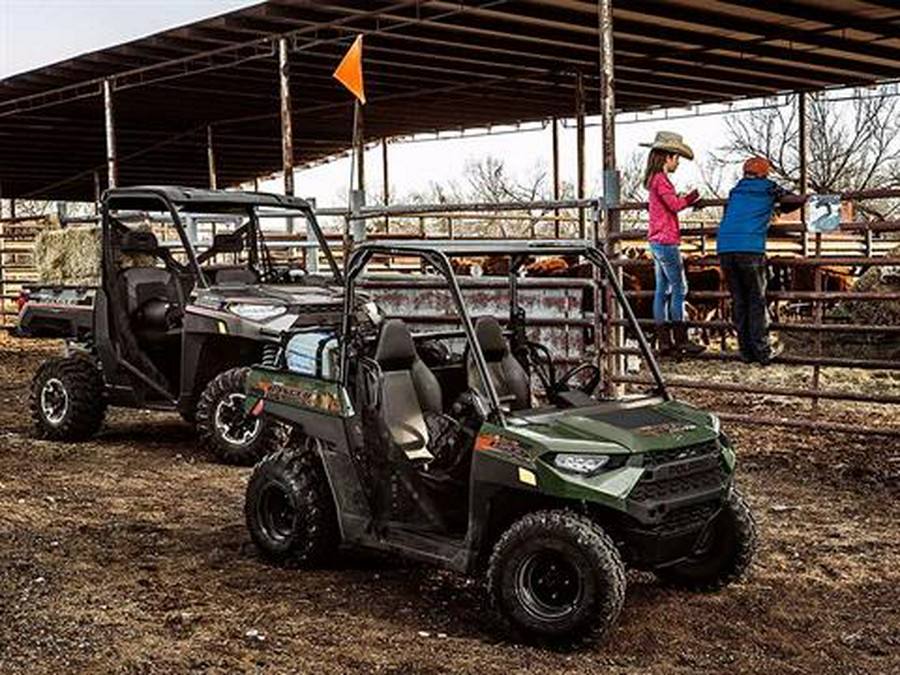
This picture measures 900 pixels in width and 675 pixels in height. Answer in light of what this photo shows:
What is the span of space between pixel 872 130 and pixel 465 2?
80.9 feet

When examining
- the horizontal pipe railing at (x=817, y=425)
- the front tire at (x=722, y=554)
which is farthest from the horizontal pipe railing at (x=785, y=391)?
the front tire at (x=722, y=554)

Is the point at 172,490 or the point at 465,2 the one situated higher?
the point at 465,2

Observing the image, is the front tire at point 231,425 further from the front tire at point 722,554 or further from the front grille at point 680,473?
the front grille at point 680,473

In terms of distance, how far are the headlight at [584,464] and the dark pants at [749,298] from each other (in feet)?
13.8

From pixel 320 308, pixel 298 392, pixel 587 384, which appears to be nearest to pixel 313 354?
pixel 298 392

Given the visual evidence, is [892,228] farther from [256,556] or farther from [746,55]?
[746,55]

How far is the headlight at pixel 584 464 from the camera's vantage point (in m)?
4.92

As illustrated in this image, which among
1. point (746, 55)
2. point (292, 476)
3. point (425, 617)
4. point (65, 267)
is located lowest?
point (425, 617)

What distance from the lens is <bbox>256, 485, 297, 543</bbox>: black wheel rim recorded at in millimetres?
6223

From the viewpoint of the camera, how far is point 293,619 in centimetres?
538

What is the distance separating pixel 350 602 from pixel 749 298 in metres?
4.43

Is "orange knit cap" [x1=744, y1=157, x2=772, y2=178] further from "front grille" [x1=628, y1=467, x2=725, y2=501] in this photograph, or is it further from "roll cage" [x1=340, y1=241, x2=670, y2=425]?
"front grille" [x1=628, y1=467, x2=725, y2=501]

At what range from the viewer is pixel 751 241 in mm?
8680

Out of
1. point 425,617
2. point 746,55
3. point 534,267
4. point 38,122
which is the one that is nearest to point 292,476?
point 425,617
